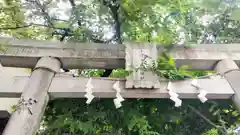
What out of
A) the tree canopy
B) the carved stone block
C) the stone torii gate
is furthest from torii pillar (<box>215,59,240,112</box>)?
the carved stone block

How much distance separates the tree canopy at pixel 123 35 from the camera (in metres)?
1.88

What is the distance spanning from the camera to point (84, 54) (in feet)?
6.86

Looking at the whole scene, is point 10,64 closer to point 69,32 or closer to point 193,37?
point 69,32

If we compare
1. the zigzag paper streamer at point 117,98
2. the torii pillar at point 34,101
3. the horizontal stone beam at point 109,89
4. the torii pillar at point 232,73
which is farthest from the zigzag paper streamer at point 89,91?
the torii pillar at point 232,73

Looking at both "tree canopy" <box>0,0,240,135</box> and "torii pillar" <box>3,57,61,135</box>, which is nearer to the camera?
"torii pillar" <box>3,57,61,135</box>

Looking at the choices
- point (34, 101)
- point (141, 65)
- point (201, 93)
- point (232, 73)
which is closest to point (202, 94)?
point (201, 93)

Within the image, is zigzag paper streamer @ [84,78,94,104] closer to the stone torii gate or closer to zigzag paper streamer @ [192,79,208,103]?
the stone torii gate

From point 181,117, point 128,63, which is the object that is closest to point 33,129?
point 128,63

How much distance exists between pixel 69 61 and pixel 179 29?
904 mm

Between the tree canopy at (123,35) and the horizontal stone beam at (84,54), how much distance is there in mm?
99

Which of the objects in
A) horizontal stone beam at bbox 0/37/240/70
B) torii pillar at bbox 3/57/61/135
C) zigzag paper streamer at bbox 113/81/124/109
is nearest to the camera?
torii pillar at bbox 3/57/61/135

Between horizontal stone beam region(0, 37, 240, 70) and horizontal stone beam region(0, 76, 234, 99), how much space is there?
0.16 meters

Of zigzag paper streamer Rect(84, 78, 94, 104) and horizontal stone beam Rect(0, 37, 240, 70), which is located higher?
horizontal stone beam Rect(0, 37, 240, 70)

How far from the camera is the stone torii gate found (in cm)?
193
